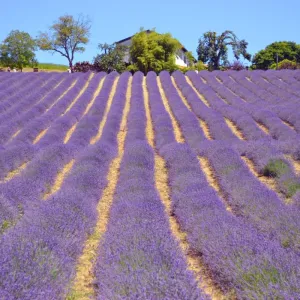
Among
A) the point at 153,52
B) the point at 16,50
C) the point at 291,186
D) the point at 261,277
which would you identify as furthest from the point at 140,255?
the point at 16,50

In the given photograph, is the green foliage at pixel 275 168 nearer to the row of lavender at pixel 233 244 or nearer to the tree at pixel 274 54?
the row of lavender at pixel 233 244

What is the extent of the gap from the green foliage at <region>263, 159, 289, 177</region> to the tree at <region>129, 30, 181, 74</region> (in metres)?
27.9

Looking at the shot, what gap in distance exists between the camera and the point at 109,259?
3977 mm

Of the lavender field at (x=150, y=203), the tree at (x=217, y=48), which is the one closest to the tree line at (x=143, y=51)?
the tree at (x=217, y=48)

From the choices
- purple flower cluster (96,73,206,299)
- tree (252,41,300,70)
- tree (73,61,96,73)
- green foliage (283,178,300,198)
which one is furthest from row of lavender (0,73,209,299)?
tree (252,41,300,70)

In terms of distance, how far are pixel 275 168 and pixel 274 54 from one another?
4983cm

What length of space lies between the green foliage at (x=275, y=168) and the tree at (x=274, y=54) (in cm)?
4746

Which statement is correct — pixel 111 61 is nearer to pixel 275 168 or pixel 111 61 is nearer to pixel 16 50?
pixel 16 50

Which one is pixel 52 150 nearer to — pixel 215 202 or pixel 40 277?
pixel 215 202

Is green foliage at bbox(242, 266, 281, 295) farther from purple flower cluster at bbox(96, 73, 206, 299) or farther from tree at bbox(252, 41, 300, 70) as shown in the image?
tree at bbox(252, 41, 300, 70)

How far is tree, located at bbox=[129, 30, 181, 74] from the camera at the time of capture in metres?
35.6

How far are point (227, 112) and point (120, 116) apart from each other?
3406mm

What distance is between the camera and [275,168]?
7.95m

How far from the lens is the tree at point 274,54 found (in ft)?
179
